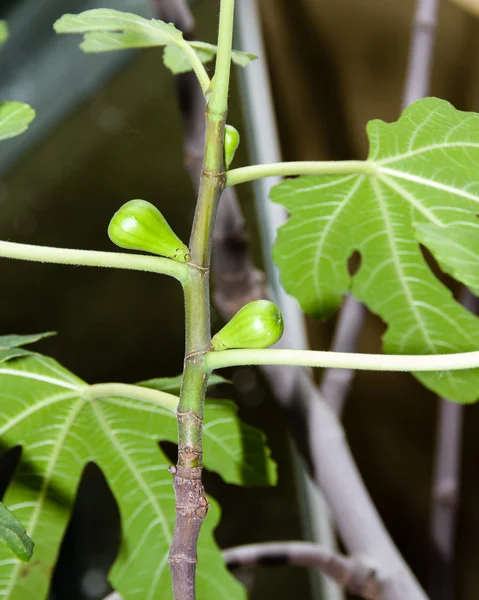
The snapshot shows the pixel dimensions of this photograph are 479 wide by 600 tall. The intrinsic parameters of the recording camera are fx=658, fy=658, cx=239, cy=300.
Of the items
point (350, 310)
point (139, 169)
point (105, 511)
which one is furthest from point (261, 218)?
point (105, 511)

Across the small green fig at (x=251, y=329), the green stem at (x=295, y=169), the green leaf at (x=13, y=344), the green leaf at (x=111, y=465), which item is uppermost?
the green stem at (x=295, y=169)

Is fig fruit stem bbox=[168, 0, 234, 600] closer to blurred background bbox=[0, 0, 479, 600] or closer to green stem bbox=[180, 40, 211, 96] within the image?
green stem bbox=[180, 40, 211, 96]

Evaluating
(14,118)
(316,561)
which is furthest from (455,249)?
(316,561)

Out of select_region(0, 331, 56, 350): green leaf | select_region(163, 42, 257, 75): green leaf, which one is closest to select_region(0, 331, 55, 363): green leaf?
select_region(0, 331, 56, 350): green leaf

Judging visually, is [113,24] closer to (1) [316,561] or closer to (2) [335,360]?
(2) [335,360]

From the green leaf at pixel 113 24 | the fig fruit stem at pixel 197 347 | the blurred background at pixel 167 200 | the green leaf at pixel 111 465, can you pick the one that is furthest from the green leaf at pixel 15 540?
the blurred background at pixel 167 200

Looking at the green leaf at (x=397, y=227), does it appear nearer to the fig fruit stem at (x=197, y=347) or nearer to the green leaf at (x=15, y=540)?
the fig fruit stem at (x=197, y=347)
